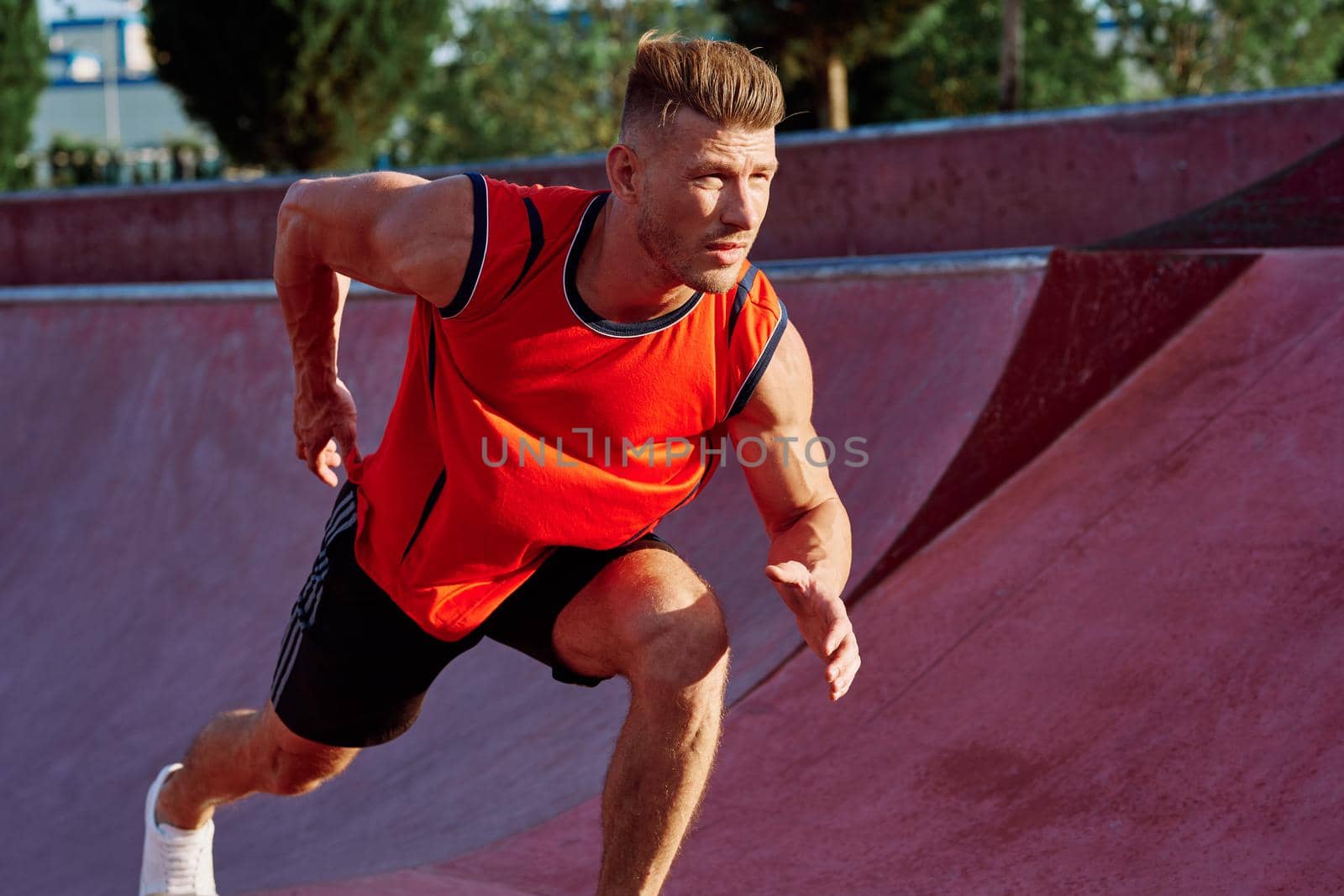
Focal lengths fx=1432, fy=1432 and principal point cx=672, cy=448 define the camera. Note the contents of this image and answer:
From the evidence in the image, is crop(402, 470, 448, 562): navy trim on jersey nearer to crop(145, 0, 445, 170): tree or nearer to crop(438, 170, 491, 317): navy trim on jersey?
crop(438, 170, 491, 317): navy trim on jersey

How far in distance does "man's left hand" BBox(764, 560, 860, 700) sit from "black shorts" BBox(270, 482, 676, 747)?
1.53ft

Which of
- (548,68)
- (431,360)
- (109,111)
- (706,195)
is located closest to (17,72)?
(548,68)

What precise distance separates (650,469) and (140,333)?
535 cm

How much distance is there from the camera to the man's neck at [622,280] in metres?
2.89

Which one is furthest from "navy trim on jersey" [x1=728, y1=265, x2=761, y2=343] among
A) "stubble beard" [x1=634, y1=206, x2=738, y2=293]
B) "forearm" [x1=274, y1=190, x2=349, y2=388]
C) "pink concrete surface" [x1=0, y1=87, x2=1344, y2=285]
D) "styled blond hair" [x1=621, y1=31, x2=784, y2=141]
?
"pink concrete surface" [x1=0, y1=87, x2=1344, y2=285]

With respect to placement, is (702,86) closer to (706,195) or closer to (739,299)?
(706,195)

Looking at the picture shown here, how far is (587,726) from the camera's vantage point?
4.62 meters

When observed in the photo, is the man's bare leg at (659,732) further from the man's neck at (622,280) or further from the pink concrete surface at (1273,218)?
the pink concrete surface at (1273,218)

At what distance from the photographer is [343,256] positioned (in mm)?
3281

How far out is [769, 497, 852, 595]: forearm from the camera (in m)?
2.87

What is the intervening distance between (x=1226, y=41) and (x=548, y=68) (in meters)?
11.8

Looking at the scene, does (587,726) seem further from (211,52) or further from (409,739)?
(211,52)

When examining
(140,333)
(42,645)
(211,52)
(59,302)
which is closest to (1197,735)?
(42,645)

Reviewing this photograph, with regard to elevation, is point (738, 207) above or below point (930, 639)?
above
